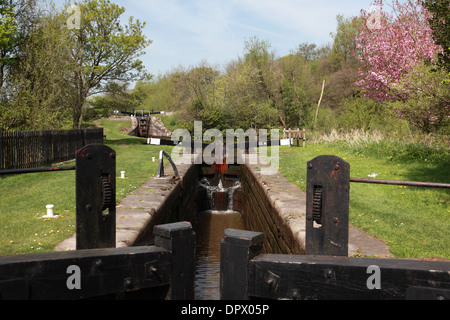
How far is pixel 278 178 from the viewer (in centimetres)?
936

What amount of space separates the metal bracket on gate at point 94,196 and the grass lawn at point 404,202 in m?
2.78

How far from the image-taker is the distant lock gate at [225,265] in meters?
2.41

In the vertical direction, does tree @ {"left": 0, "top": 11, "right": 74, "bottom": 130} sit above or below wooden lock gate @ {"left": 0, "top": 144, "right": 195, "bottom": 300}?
above

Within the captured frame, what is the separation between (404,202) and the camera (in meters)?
6.62

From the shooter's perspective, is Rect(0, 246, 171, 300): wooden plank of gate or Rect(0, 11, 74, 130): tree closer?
Rect(0, 246, 171, 300): wooden plank of gate

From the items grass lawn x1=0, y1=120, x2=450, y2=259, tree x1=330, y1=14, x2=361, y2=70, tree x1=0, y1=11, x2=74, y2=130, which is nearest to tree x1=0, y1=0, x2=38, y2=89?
tree x1=0, y1=11, x2=74, y2=130

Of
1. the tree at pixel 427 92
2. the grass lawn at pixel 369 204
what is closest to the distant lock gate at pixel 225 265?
the grass lawn at pixel 369 204

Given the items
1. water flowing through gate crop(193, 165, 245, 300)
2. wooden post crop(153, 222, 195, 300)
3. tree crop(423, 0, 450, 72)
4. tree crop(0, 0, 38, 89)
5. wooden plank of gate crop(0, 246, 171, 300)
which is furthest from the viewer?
tree crop(0, 0, 38, 89)

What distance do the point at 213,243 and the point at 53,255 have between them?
6.19 meters

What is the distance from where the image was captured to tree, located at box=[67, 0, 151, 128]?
20.9 m

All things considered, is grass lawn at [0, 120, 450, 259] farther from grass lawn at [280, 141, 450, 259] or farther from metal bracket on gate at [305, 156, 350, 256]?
metal bracket on gate at [305, 156, 350, 256]

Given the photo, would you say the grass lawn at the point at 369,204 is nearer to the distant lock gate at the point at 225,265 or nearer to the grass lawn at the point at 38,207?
the grass lawn at the point at 38,207

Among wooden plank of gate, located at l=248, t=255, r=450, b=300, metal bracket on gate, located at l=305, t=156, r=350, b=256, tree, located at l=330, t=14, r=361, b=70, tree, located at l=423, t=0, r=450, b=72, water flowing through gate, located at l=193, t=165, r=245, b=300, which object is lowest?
water flowing through gate, located at l=193, t=165, r=245, b=300

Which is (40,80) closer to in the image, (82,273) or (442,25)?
(442,25)
